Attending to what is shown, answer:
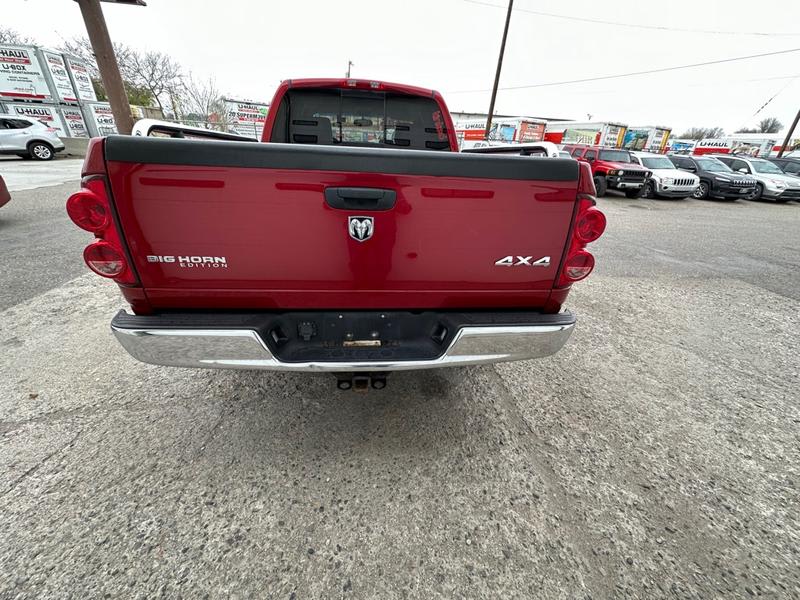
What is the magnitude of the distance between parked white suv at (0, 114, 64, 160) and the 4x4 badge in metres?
21.1

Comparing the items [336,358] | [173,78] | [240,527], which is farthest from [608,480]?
[173,78]

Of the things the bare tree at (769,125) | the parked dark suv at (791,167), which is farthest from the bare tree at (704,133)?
A: the parked dark suv at (791,167)

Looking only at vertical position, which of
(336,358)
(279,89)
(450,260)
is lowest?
(336,358)

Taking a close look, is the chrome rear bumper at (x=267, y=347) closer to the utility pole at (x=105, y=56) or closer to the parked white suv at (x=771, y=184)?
the utility pole at (x=105, y=56)

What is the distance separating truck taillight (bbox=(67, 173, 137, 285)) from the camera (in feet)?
4.59

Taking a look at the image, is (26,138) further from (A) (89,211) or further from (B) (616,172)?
(B) (616,172)

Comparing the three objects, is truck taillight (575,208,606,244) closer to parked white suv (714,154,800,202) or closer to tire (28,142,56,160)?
parked white suv (714,154,800,202)

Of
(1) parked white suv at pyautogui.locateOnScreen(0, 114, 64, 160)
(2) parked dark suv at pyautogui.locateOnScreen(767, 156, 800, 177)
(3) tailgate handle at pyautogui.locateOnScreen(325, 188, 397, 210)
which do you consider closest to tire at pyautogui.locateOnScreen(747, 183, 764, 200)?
(2) parked dark suv at pyautogui.locateOnScreen(767, 156, 800, 177)

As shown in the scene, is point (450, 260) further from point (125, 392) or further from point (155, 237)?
point (125, 392)

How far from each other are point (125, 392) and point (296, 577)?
6.25 feet

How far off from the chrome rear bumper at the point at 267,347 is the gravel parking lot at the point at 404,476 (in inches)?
26.8

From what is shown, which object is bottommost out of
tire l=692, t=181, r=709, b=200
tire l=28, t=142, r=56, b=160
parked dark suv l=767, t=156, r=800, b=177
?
tire l=28, t=142, r=56, b=160

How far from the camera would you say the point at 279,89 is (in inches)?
132

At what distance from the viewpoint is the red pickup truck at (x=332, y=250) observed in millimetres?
1437
